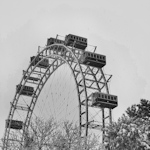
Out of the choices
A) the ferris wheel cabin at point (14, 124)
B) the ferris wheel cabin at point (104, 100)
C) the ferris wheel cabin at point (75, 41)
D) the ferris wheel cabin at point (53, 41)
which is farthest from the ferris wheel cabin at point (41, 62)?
the ferris wheel cabin at point (104, 100)

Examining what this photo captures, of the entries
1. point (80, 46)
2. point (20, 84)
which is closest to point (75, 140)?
point (80, 46)

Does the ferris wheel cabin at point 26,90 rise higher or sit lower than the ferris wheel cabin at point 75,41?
lower

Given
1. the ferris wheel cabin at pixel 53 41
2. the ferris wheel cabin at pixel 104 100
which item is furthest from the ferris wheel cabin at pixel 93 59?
the ferris wheel cabin at pixel 53 41

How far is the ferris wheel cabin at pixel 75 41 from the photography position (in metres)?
55.2

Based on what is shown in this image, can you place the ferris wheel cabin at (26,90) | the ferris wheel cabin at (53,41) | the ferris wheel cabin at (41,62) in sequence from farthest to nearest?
the ferris wheel cabin at (26,90), the ferris wheel cabin at (41,62), the ferris wheel cabin at (53,41)

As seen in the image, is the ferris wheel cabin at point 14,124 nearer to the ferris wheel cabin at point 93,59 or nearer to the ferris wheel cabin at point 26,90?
the ferris wheel cabin at point 26,90

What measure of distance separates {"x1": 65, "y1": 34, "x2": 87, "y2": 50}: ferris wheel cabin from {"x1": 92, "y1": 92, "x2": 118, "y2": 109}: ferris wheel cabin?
35.4 feet

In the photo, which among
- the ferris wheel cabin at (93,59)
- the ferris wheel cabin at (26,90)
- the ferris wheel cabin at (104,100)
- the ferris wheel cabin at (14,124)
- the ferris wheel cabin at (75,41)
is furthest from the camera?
the ferris wheel cabin at (14,124)

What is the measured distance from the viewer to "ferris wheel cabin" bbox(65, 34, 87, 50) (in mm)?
55219

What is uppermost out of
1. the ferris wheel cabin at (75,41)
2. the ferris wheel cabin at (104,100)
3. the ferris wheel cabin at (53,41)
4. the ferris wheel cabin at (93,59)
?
the ferris wheel cabin at (53,41)

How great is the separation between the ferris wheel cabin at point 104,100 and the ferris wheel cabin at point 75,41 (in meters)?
10.8

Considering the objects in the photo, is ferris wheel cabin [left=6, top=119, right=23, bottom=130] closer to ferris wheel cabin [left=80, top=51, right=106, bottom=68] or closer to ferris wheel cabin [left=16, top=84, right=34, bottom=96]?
ferris wheel cabin [left=16, top=84, right=34, bottom=96]

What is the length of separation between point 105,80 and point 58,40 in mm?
11981

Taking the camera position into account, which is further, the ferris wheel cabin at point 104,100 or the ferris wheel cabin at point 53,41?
the ferris wheel cabin at point 53,41
